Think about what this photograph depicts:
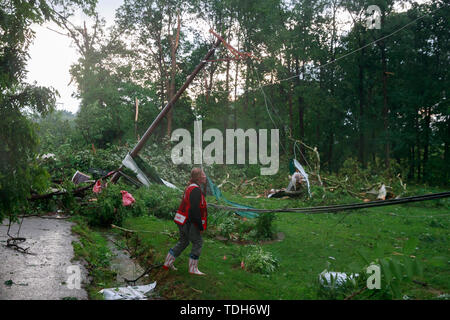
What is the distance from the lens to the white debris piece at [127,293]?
4840 mm

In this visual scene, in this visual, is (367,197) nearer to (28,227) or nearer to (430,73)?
(28,227)

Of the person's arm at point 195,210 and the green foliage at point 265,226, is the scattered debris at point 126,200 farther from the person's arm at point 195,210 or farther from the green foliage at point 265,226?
the person's arm at point 195,210

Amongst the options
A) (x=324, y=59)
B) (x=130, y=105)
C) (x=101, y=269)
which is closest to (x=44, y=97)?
(x=101, y=269)

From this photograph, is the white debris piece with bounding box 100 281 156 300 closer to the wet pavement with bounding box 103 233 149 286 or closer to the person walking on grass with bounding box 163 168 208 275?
the wet pavement with bounding box 103 233 149 286

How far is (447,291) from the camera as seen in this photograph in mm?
5328

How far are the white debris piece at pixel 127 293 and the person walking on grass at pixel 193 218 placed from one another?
0.79m

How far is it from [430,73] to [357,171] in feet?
53.2

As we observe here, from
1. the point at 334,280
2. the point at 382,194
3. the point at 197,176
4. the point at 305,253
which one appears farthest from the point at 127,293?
the point at 382,194

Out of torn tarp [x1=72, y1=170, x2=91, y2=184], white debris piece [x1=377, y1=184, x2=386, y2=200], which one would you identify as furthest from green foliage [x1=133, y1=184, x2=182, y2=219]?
white debris piece [x1=377, y1=184, x2=386, y2=200]

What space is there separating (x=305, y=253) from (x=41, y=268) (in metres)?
4.91

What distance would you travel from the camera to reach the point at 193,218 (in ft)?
18.4

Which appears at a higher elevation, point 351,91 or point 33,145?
point 351,91

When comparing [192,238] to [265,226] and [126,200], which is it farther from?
[126,200]
